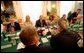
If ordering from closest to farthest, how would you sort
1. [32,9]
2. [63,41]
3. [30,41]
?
[30,41]
[63,41]
[32,9]

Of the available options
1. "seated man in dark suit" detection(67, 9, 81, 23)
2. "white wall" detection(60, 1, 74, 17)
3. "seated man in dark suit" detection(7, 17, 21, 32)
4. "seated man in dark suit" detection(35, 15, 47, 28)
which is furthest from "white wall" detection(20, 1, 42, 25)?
"seated man in dark suit" detection(67, 9, 81, 23)

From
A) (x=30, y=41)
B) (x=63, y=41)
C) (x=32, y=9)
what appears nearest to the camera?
(x=30, y=41)

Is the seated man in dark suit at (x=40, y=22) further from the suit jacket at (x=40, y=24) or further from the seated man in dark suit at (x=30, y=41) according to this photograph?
the seated man in dark suit at (x=30, y=41)

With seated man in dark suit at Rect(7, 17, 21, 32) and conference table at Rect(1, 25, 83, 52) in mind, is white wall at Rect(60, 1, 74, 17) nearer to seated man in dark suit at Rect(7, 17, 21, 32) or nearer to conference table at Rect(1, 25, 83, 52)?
conference table at Rect(1, 25, 83, 52)

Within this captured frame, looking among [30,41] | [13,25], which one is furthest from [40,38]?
[30,41]

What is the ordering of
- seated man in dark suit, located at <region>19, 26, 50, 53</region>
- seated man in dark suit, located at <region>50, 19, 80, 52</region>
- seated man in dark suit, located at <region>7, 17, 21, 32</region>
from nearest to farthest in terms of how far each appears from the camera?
1. seated man in dark suit, located at <region>19, 26, 50, 53</region>
2. seated man in dark suit, located at <region>50, 19, 80, 52</region>
3. seated man in dark suit, located at <region>7, 17, 21, 32</region>

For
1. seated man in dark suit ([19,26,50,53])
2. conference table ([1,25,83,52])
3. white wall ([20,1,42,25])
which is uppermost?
white wall ([20,1,42,25])

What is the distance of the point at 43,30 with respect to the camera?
2141mm

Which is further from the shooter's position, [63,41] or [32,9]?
[32,9]

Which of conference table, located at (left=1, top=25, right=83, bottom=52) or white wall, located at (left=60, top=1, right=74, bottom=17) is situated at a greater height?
white wall, located at (left=60, top=1, right=74, bottom=17)

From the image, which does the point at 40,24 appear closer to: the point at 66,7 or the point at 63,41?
the point at 66,7

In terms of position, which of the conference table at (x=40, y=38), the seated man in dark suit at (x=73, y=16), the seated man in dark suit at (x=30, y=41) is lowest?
the conference table at (x=40, y=38)

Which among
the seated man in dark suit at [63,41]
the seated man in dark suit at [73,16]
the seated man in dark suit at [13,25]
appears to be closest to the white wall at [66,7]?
the seated man in dark suit at [73,16]

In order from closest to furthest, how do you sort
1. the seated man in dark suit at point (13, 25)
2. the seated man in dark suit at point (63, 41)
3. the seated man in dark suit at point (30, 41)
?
the seated man in dark suit at point (30, 41) < the seated man in dark suit at point (63, 41) < the seated man in dark suit at point (13, 25)
